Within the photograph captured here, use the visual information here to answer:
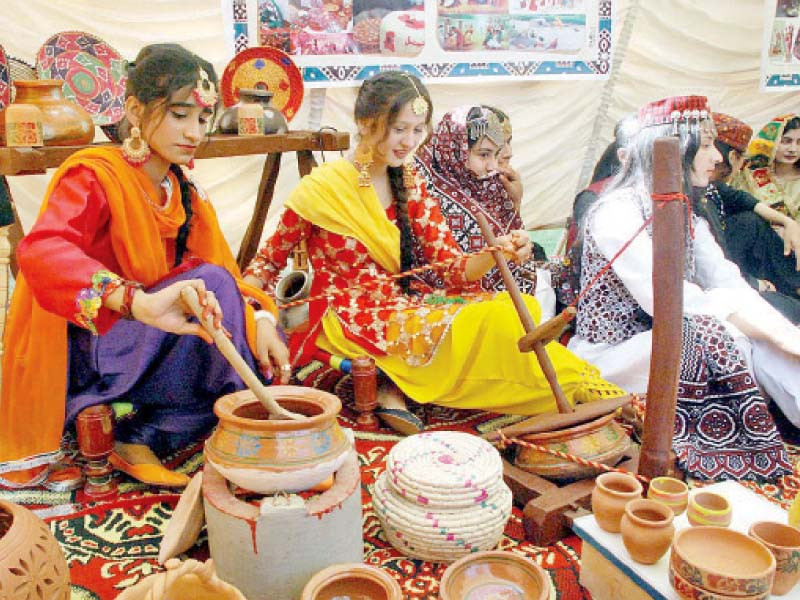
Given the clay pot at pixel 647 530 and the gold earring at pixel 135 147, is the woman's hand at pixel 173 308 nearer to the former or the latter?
the gold earring at pixel 135 147

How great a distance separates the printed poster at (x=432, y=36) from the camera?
4789 millimetres

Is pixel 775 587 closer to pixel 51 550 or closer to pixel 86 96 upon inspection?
pixel 51 550

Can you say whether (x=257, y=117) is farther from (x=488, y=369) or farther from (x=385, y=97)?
(x=488, y=369)

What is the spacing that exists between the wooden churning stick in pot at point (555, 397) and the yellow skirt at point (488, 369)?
22 cm

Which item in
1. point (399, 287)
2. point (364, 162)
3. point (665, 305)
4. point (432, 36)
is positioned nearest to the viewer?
point (665, 305)

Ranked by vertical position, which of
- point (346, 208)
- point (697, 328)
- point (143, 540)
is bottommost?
point (143, 540)

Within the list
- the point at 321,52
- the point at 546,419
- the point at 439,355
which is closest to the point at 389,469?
the point at 546,419

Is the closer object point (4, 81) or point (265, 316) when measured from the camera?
point (265, 316)

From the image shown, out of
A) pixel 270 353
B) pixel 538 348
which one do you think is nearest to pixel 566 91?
pixel 538 348

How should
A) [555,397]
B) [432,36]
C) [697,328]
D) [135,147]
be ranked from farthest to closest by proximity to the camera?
[432,36] < [697,328] < [555,397] < [135,147]

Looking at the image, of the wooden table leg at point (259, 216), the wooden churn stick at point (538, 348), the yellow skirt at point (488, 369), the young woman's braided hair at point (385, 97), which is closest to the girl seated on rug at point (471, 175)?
the young woman's braided hair at point (385, 97)

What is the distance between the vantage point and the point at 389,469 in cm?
216

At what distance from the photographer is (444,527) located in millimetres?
2020

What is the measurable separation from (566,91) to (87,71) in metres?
3.89
